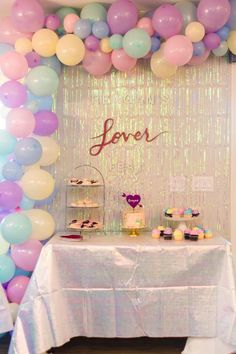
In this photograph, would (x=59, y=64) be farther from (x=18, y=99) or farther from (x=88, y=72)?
(x=18, y=99)

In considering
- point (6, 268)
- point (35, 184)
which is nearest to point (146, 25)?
point (35, 184)

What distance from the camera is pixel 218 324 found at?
255cm

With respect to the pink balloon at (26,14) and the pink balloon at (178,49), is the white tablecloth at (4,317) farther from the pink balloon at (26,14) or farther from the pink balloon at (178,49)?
the pink balloon at (178,49)

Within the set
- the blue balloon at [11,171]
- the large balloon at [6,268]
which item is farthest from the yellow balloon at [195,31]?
the large balloon at [6,268]

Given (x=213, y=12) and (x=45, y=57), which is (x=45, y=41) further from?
(x=213, y=12)

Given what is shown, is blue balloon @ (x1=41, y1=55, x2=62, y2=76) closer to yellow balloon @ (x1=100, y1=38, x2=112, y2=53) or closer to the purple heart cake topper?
yellow balloon @ (x1=100, y1=38, x2=112, y2=53)

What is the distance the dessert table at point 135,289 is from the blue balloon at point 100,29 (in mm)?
1301

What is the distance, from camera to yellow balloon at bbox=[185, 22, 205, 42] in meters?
2.63

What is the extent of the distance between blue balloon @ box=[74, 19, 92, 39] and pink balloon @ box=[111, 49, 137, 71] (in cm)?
21

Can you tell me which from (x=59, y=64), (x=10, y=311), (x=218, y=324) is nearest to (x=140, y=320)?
(x=218, y=324)

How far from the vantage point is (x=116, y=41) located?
2676mm

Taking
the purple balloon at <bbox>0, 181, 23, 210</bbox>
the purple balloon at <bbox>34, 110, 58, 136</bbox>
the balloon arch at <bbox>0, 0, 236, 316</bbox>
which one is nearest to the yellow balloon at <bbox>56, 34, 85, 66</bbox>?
the balloon arch at <bbox>0, 0, 236, 316</bbox>

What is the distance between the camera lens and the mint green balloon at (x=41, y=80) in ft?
8.80

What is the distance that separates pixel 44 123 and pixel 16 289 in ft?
3.54
